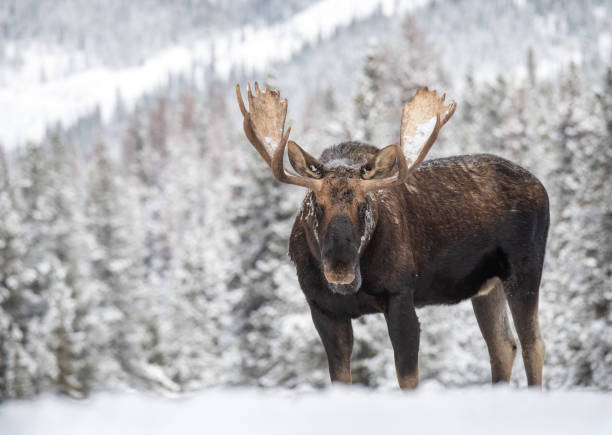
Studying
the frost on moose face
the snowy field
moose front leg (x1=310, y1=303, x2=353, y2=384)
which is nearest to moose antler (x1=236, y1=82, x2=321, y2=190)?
the frost on moose face

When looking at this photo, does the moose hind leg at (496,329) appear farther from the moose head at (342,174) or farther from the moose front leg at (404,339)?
the moose head at (342,174)

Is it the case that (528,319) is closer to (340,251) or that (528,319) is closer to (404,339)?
(404,339)

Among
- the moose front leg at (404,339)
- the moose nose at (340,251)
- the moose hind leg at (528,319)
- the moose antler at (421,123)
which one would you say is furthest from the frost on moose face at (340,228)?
the moose hind leg at (528,319)

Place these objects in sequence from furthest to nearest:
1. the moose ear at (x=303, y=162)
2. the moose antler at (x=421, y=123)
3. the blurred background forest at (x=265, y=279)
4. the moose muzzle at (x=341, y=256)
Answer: the blurred background forest at (x=265, y=279) → the moose antler at (x=421, y=123) → the moose ear at (x=303, y=162) → the moose muzzle at (x=341, y=256)

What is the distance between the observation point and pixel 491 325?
538 cm

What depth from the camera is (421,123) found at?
512cm

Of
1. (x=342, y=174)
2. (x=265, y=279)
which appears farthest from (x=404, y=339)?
(x=265, y=279)

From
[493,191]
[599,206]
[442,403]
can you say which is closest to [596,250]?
[599,206]

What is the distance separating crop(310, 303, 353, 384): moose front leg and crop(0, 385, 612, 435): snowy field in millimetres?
2405

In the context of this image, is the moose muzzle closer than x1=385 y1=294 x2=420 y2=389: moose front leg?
Yes

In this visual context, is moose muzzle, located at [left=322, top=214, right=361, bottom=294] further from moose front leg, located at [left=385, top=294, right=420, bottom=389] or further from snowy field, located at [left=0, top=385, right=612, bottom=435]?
snowy field, located at [left=0, top=385, right=612, bottom=435]

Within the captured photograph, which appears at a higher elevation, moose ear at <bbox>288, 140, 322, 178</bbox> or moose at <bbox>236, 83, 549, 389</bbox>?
moose ear at <bbox>288, 140, 322, 178</bbox>

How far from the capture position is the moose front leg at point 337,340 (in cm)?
448

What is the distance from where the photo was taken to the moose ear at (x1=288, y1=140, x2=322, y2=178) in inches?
175
